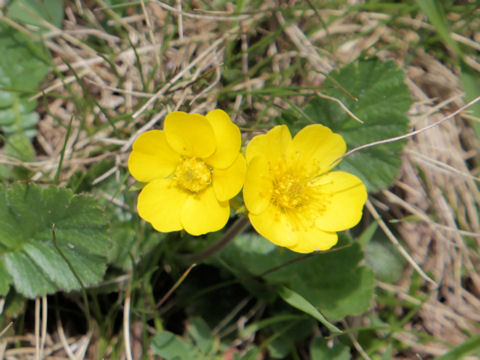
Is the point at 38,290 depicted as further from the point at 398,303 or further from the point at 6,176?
the point at 398,303

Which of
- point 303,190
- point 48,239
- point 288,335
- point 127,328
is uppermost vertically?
point 303,190

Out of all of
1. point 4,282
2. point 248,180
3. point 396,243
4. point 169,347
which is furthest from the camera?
point 396,243

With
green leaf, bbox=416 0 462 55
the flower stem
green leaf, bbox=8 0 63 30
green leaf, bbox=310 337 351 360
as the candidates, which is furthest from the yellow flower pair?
green leaf, bbox=8 0 63 30

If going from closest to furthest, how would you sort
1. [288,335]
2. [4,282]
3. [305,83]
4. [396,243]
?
[4,282], [396,243], [288,335], [305,83]

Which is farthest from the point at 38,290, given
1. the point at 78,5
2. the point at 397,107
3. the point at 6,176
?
the point at 397,107

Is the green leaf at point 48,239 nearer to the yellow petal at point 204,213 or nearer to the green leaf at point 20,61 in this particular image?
the yellow petal at point 204,213

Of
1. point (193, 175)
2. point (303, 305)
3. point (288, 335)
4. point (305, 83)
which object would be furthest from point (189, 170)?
point (305, 83)

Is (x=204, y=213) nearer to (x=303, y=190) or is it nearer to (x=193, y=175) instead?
(x=193, y=175)
